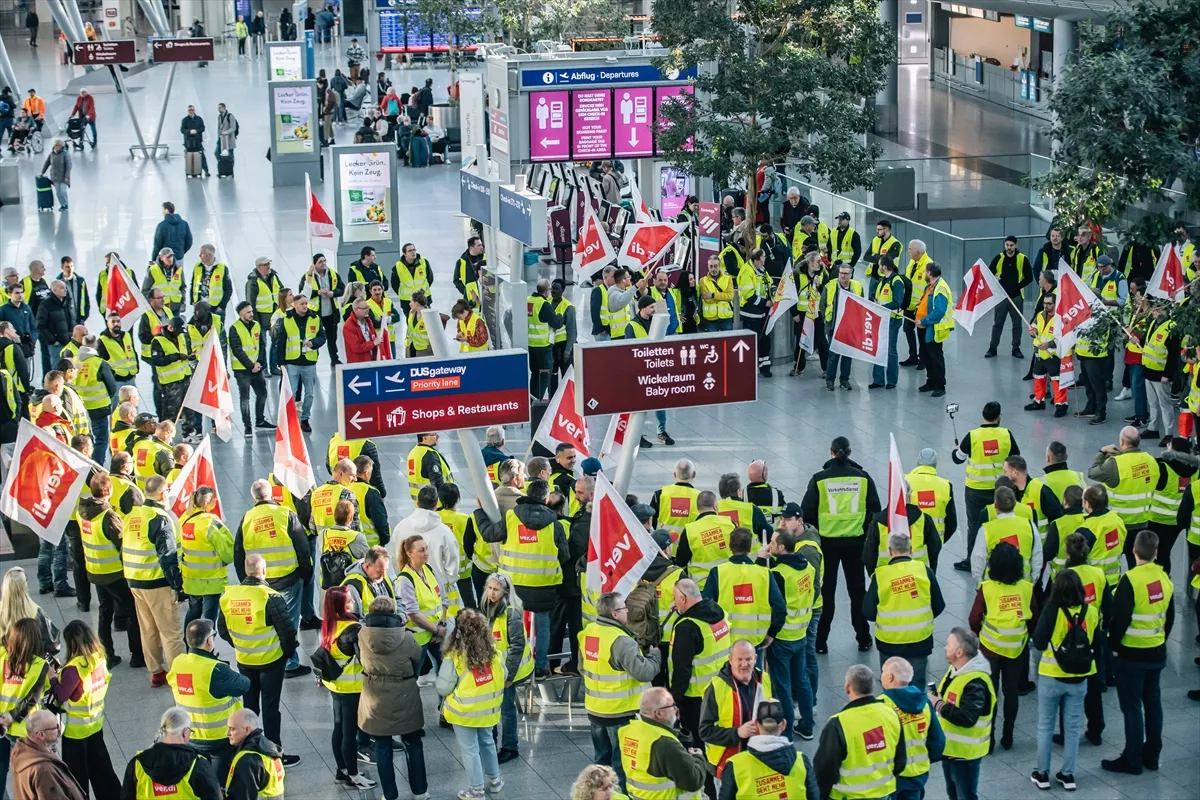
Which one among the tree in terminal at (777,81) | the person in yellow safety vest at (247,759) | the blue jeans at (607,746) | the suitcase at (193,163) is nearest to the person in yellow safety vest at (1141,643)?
the blue jeans at (607,746)

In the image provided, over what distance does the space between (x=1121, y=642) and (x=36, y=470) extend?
8.47m

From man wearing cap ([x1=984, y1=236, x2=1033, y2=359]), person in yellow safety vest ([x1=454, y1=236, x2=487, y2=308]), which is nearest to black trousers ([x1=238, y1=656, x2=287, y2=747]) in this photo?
person in yellow safety vest ([x1=454, y1=236, x2=487, y2=308])

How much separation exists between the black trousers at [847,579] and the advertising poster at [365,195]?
559 inches

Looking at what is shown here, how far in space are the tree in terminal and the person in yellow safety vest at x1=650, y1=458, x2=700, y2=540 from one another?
10.6 meters

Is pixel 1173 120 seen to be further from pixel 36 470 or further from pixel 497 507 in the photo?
pixel 36 470

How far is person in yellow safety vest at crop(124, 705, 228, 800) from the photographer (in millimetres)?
9250

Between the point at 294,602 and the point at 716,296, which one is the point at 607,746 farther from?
the point at 716,296

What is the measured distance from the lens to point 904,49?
62.0 metres

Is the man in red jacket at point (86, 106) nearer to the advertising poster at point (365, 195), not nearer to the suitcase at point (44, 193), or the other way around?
the suitcase at point (44, 193)

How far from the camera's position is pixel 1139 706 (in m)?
11.5

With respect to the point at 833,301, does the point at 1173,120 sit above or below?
above

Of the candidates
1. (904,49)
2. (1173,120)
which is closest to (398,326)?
Result: (1173,120)

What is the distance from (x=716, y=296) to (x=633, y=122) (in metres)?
4.89

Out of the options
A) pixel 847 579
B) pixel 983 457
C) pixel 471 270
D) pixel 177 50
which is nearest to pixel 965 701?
pixel 847 579
